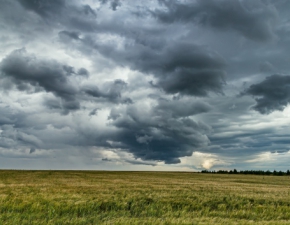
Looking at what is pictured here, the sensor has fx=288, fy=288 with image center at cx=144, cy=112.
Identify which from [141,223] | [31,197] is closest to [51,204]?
[31,197]

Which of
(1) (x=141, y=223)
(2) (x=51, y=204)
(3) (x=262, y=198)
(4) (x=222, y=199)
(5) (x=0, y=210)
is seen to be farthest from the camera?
(3) (x=262, y=198)

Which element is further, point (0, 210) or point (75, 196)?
point (75, 196)

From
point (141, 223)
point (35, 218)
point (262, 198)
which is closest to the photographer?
point (141, 223)

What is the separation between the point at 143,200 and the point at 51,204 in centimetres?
566

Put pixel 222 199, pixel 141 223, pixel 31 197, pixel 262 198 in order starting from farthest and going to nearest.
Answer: pixel 262 198 < pixel 222 199 < pixel 31 197 < pixel 141 223

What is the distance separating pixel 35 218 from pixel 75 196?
589 cm

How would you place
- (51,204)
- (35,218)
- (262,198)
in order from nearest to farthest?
1. (35,218)
2. (51,204)
3. (262,198)

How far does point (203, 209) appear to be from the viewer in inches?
667

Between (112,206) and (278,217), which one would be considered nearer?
(278,217)

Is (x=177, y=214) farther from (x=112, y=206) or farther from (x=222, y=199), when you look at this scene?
(x=222, y=199)

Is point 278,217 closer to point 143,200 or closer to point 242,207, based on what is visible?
point 242,207

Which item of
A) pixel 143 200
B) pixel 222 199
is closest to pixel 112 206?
pixel 143 200

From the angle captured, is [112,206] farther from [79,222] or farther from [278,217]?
[278,217]

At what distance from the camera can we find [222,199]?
20.1 metres
